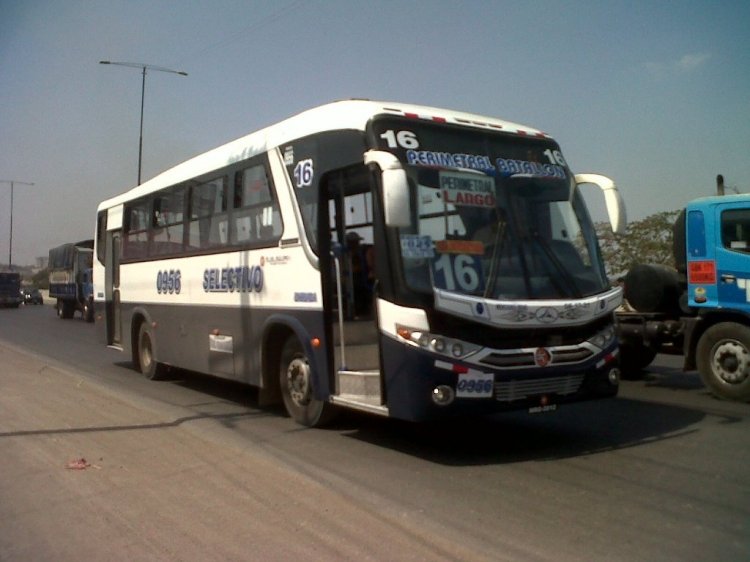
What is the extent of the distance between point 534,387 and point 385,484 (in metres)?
1.65

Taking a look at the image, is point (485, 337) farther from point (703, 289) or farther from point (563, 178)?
point (703, 289)

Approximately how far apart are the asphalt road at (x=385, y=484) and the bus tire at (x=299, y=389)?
1.01ft

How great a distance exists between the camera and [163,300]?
39.3ft

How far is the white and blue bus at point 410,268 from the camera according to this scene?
6.52m

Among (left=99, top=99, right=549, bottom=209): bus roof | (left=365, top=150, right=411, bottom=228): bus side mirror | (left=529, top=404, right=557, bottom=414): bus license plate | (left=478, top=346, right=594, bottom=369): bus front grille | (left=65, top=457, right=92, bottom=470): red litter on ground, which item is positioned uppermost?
(left=99, top=99, right=549, bottom=209): bus roof

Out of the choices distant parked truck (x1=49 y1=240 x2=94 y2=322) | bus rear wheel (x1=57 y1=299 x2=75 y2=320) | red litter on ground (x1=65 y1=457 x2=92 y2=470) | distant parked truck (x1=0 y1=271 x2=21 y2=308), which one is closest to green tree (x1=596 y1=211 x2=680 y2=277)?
red litter on ground (x1=65 y1=457 x2=92 y2=470)

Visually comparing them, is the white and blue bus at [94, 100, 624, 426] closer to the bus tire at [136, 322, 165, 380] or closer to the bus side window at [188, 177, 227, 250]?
the bus side window at [188, 177, 227, 250]

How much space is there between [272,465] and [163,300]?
226 inches

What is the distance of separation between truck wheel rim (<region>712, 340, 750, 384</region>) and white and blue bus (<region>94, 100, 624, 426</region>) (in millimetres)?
3054

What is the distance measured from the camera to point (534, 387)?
687 cm

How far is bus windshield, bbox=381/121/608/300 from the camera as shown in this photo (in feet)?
21.8

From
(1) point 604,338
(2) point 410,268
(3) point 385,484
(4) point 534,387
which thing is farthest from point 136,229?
(1) point 604,338

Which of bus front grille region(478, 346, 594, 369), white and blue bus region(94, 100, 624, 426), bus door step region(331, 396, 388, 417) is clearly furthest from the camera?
bus door step region(331, 396, 388, 417)

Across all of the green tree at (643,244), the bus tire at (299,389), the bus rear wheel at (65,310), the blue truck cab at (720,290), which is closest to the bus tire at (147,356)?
the bus tire at (299,389)
